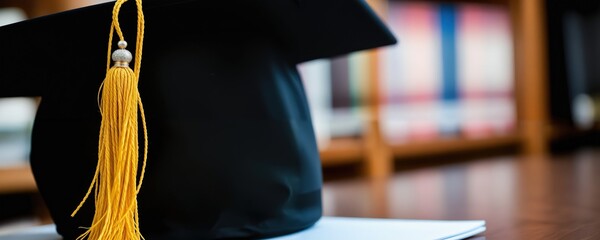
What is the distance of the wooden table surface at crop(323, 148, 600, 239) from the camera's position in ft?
2.44

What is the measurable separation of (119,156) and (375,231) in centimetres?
23

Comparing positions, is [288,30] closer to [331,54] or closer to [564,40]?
[331,54]

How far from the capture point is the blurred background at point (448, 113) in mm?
1319

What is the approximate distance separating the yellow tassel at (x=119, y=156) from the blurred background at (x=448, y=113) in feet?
1.45

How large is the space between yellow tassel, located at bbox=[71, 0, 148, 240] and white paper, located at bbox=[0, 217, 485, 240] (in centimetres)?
14

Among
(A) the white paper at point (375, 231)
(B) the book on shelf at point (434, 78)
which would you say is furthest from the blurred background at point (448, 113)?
(A) the white paper at point (375, 231)

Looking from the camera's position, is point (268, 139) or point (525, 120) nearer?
point (268, 139)

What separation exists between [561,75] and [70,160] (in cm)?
262

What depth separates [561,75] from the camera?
2.95 metres

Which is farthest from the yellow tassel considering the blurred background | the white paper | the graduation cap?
the blurred background

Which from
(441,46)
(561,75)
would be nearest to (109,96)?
(441,46)

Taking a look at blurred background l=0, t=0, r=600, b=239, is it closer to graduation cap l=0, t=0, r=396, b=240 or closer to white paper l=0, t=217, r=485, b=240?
white paper l=0, t=217, r=485, b=240

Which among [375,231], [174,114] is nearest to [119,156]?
[174,114]

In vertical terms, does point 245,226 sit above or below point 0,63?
below
